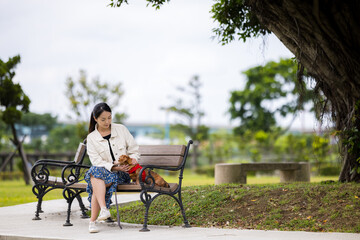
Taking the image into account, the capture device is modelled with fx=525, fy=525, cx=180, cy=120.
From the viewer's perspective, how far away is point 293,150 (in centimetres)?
3359

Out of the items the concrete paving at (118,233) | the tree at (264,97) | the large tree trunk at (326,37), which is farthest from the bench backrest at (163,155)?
the tree at (264,97)

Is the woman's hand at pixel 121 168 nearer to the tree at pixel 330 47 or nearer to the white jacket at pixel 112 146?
the white jacket at pixel 112 146

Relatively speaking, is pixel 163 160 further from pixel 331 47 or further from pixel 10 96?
pixel 10 96

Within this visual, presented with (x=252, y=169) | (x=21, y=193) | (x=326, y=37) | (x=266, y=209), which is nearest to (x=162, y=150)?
(x=266, y=209)

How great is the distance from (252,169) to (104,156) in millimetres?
6741

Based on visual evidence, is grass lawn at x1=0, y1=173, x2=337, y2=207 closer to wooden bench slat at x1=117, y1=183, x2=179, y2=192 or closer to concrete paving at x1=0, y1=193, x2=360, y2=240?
concrete paving at x1=0, y1=193, x2=360, y2=240

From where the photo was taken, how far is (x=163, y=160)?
6.66m

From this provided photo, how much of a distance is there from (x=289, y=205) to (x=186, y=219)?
143 cm

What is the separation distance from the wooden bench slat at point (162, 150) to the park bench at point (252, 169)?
5351 millimetres

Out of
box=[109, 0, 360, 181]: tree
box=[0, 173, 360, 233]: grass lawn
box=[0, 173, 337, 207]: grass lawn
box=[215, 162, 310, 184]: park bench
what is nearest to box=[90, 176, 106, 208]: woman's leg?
box=[0, 173, 360, 233]: grass lawn

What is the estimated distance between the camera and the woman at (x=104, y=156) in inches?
239

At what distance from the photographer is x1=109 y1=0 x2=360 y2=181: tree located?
7453 mm

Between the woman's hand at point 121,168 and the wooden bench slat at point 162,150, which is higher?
the wooden bench slat at point 162,150

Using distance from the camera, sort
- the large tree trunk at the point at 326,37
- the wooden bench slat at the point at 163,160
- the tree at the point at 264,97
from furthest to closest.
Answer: the tree at the point at 264,97 → the large tree trunk at the point at 326,37 → the wooden bench slat at the point at 163,160
